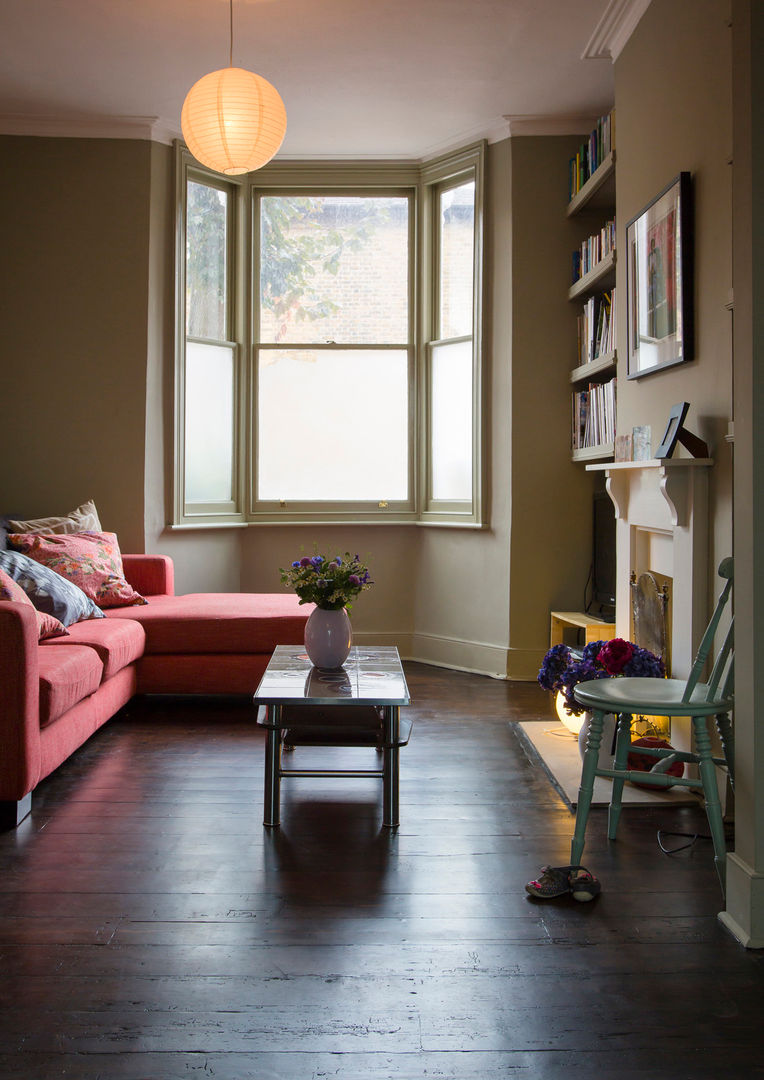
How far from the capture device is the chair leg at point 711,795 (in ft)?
7.72

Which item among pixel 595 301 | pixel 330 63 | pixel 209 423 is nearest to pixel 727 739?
pixel 595 301

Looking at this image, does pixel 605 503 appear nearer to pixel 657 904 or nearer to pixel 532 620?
pixel 532 620

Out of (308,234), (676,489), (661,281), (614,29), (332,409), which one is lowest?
(676,489)

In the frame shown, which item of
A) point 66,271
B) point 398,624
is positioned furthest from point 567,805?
point 66,271

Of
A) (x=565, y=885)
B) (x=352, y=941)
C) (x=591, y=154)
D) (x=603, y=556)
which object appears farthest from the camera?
(x=603, y=556)

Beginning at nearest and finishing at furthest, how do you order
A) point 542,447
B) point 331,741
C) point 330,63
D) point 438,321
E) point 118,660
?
point 331,741 → point 118,660 → point 330,63 → point 542,447 → point 438,321

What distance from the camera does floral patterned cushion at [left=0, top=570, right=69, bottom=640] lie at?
10.7 ft

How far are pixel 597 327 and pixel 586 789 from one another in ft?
9.70

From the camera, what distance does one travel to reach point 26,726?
2.83m

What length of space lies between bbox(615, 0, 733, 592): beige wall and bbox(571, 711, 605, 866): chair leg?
81cm

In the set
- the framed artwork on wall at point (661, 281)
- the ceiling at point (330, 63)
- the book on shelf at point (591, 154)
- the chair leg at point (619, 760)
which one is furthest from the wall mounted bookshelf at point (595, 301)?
the chair leg at point (619, 760)

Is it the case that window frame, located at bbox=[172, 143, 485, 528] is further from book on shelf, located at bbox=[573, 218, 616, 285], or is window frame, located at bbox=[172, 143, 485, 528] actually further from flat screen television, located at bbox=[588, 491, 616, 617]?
book on shelf, located at bbox=[573, 218, 616, 285]

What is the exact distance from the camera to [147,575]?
5.04 m

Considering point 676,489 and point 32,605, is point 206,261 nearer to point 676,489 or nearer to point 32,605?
point 32,605
